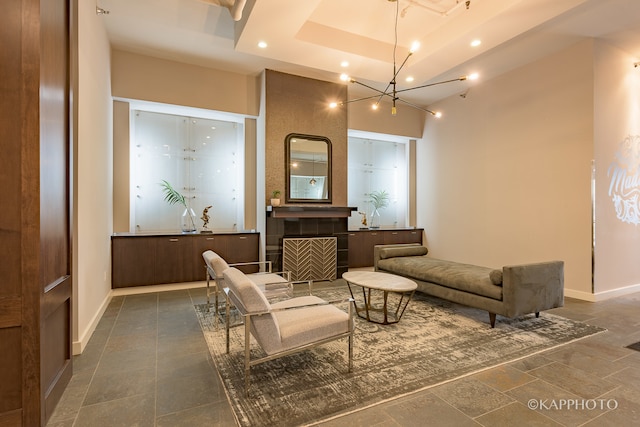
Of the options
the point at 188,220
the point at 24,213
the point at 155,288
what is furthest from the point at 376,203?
the point at 24,213

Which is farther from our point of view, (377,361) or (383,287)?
(383,287)

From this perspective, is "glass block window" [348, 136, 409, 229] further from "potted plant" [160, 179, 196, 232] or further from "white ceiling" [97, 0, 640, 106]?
"potted plant" [160, 179, 196, 232]

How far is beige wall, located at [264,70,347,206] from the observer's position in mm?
5504

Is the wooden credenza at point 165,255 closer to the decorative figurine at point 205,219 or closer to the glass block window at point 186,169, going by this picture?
the decorative figurine at point 205,219

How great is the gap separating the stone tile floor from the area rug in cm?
10

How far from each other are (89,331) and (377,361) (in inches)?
Answer: 112

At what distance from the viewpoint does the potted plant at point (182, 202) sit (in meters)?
5.53

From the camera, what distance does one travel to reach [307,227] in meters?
5.72

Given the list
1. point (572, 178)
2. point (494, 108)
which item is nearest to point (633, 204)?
point (572, 178)

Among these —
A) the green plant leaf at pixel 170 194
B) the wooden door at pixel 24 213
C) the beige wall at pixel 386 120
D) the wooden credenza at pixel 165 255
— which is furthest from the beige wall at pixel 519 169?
the wooden door at pixel 24 213

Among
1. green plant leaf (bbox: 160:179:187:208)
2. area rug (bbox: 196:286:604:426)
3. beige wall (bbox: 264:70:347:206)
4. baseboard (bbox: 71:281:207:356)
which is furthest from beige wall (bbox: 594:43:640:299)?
green plant leaf (bbox: 160:179:187:208)

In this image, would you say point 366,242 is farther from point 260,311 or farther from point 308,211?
point 260,311

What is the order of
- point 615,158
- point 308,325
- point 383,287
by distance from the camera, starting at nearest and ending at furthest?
point 308,325 < point 383,287 < point 615,158

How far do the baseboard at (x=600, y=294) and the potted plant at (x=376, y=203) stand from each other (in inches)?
151
